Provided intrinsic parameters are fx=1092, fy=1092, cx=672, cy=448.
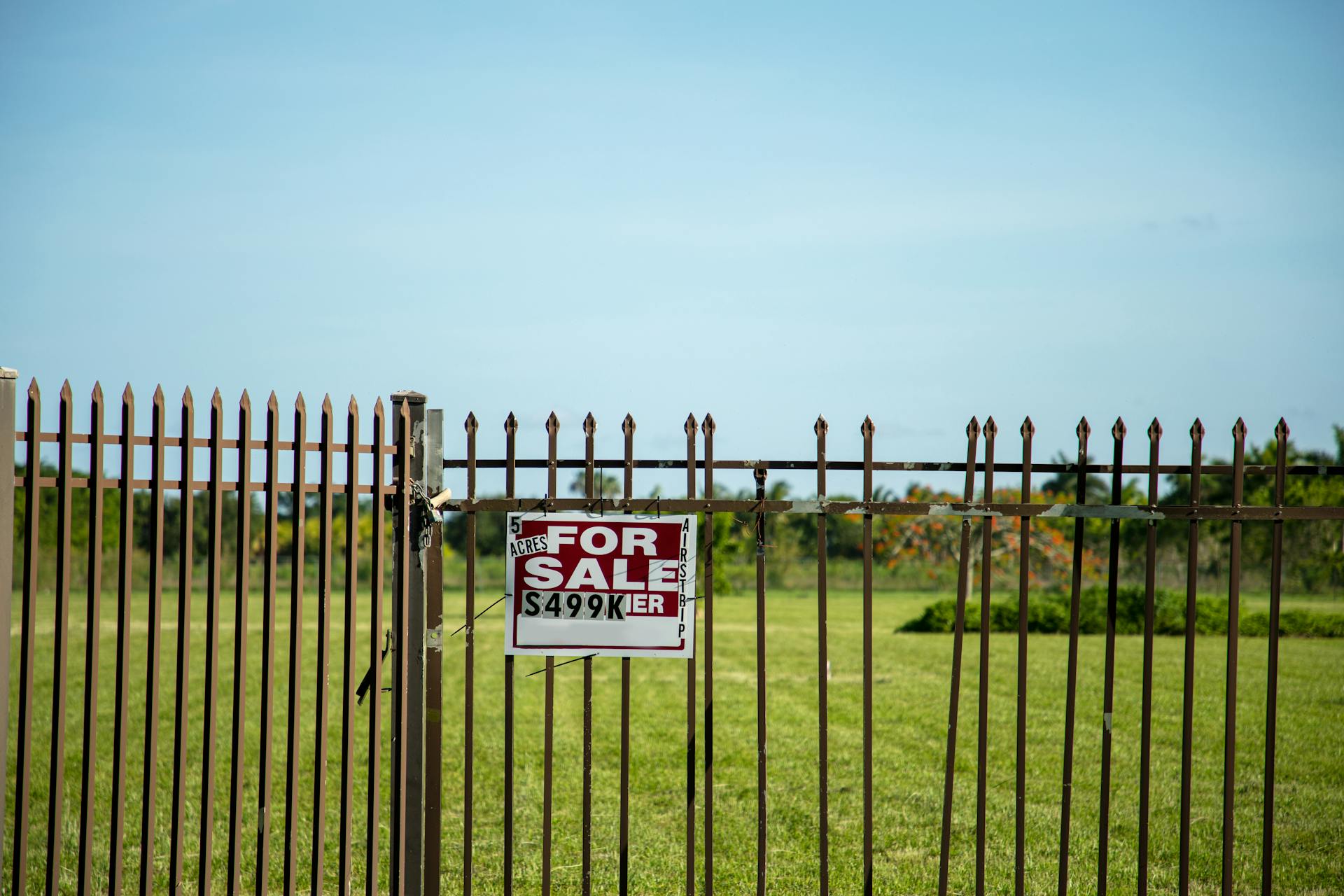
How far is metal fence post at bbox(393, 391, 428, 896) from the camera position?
5.09 m

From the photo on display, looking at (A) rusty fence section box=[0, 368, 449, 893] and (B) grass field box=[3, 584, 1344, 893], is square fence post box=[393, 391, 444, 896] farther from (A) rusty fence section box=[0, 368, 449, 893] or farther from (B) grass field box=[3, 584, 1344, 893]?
(B) grass field box=[3, 584, 1344, 893]

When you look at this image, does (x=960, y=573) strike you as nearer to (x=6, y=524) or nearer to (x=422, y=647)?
(x=422, y=647)

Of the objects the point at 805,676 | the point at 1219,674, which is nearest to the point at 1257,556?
the point at 1219,674

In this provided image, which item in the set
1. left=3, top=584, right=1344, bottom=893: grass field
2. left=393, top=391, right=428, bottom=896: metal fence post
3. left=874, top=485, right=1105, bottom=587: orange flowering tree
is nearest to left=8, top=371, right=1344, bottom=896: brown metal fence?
left=393, top=391, right=428, bottom=896: metal fence post

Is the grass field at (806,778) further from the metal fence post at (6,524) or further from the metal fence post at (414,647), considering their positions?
the metal fence post at (414,647)

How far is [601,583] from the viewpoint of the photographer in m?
5.11

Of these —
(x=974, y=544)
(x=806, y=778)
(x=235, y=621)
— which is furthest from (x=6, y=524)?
(x=974, y=544)

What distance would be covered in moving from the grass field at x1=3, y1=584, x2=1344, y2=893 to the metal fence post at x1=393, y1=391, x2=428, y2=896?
1.68 meters

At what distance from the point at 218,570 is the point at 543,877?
203 cm

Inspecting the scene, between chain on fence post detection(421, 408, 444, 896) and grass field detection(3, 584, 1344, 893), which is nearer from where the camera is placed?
chain on fence post detection(421, 408, 444, 896)

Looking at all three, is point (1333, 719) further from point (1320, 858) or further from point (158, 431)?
point (158, 431)

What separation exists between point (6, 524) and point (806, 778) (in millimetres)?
7255

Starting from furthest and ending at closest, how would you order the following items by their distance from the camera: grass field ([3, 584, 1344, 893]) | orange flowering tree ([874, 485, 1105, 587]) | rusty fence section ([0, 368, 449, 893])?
orange flowering tree ([874, 485, 1105, 587])
grass field ([3, 584, 1344, 893])
rusty fence section ([0, 368, 449, 893])

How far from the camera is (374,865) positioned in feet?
17.3
